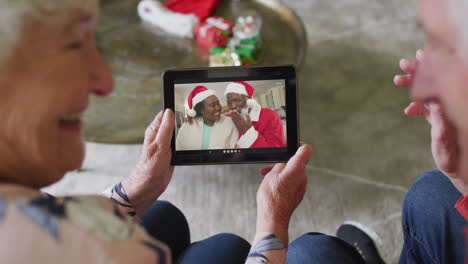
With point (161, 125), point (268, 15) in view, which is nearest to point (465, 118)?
point (161, 125)

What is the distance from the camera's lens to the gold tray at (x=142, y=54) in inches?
56.2

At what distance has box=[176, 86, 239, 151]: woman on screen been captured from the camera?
3.47 feet

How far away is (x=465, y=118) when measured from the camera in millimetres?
476

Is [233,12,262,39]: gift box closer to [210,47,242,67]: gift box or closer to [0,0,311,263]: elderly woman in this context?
[210,47,242,67]: gift box

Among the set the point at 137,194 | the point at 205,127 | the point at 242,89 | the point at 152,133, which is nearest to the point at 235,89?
the point at 242,89

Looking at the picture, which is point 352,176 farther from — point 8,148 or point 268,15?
point 8,148

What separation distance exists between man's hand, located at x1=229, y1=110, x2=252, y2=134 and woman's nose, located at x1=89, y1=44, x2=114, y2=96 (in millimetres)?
530

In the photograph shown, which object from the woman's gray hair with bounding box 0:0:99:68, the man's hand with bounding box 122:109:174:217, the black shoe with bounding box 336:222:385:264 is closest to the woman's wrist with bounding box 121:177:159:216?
the man's hand with bounding box 122:109:174:217

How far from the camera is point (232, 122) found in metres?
1.08

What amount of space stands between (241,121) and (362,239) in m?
0.61

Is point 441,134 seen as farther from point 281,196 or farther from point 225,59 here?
point 225,59

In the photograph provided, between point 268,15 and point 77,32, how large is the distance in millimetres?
1422

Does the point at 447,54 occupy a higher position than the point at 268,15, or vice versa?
the point at 268,15

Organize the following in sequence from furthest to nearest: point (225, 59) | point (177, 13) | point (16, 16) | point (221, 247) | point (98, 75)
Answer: point (177, 13), point (225, 59), point (221, 247), point (98, 75), point (16, 16)
